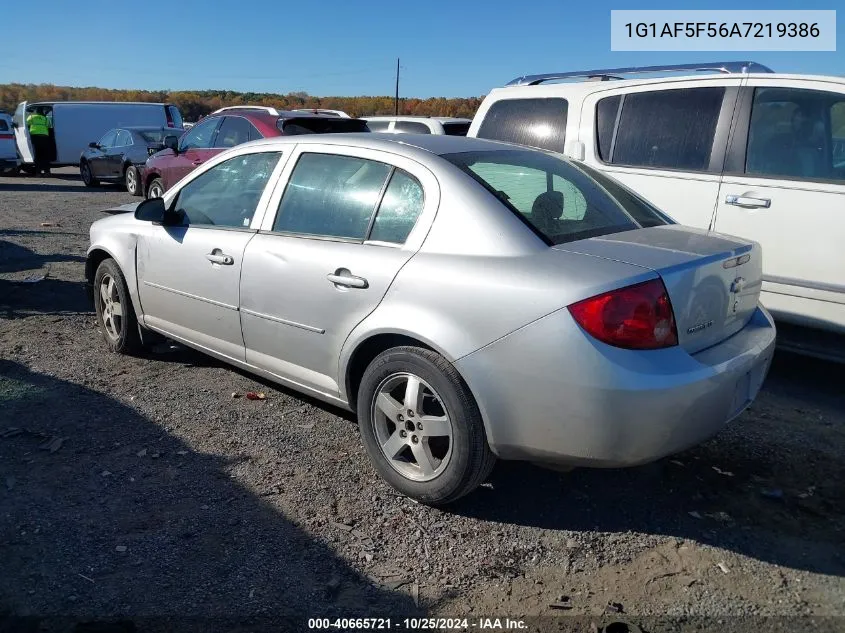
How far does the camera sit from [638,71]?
20.6 ft

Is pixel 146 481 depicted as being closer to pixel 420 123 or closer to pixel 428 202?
pixel 428 202

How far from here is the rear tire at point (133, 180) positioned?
17719 millimetres

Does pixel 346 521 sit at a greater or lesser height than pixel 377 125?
lesser

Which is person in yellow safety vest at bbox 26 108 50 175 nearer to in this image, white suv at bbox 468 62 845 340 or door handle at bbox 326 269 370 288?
white suv at bbox 468 62 845 340

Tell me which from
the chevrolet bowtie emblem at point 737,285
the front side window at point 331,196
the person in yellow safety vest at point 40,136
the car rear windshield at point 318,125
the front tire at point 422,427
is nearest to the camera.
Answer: the front tire at point 422,427

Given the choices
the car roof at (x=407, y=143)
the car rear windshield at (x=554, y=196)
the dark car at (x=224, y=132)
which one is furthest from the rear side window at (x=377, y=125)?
the car rear windshield at (x=554, y=196)

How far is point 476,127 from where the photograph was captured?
6.83m

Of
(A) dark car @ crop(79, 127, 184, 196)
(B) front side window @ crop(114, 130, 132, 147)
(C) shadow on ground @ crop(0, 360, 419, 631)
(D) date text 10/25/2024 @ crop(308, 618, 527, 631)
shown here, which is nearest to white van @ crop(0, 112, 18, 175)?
(A) dark car @ crop(79, 127, 184, 196)

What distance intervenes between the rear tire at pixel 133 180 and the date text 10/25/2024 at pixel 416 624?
55.1 ft

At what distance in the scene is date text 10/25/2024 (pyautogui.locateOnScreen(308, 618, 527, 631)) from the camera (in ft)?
8.61

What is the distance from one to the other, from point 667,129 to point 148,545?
446cm

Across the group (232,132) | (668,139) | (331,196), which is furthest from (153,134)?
(331,196)

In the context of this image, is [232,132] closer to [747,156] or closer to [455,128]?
[455,128]

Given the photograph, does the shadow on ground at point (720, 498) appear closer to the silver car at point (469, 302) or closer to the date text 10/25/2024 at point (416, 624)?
the silver car at point (469, 302)
